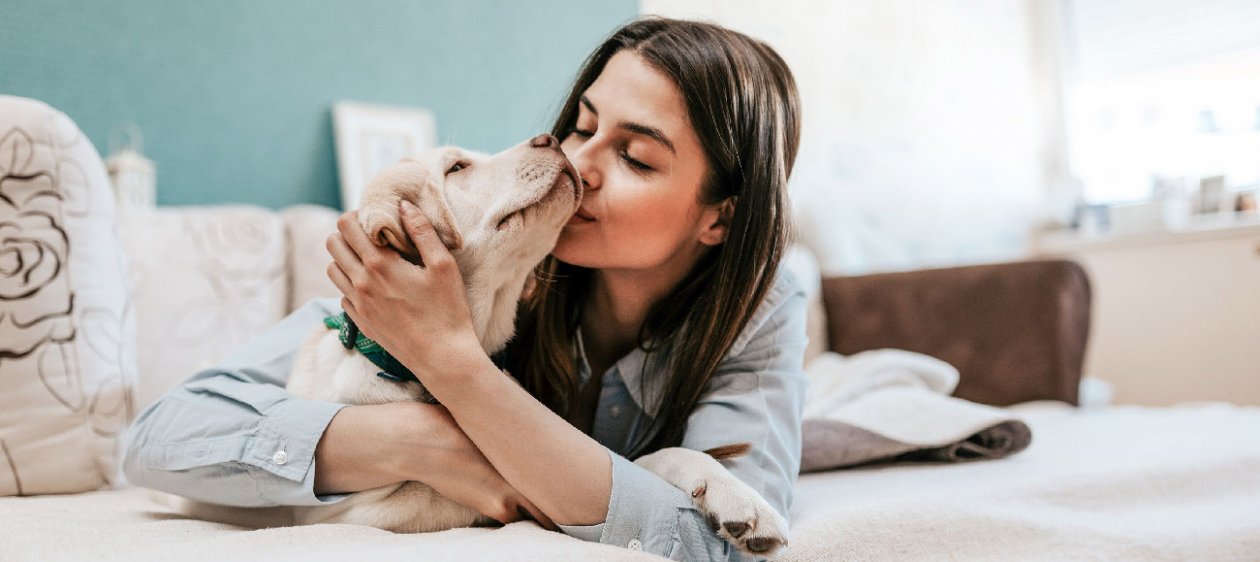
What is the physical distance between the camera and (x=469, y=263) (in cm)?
107

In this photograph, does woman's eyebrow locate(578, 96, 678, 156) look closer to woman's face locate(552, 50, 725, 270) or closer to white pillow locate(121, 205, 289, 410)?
woman's face locate(552, 50, 725, 270)

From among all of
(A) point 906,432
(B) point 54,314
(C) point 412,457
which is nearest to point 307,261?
(B) point 54,314

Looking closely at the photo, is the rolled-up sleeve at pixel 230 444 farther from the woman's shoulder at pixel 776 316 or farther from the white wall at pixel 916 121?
the white wall at pixel 916 121

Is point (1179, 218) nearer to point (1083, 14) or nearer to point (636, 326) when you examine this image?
point (1083, 14)

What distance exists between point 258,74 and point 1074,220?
4.09m

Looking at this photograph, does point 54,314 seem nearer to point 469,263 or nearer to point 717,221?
point 469,263

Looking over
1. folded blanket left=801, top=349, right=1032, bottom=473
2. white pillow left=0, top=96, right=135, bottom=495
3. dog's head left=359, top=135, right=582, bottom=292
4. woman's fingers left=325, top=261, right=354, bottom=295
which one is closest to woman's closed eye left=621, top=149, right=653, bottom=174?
dog's head left=359, top=135, right=582, bottom=292

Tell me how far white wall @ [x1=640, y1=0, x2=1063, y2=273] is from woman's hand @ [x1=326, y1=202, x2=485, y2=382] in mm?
2460

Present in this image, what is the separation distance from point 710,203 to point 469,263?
40 cm

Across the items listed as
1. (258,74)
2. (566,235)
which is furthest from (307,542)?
(258,74)

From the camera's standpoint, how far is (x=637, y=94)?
3.90 ft

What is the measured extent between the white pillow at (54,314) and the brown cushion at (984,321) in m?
2.12

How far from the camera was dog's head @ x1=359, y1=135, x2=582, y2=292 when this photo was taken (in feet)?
3.44

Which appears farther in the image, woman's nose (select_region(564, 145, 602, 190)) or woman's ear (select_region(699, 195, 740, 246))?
woman's ear (select_region(699, 195, 740, 246))
